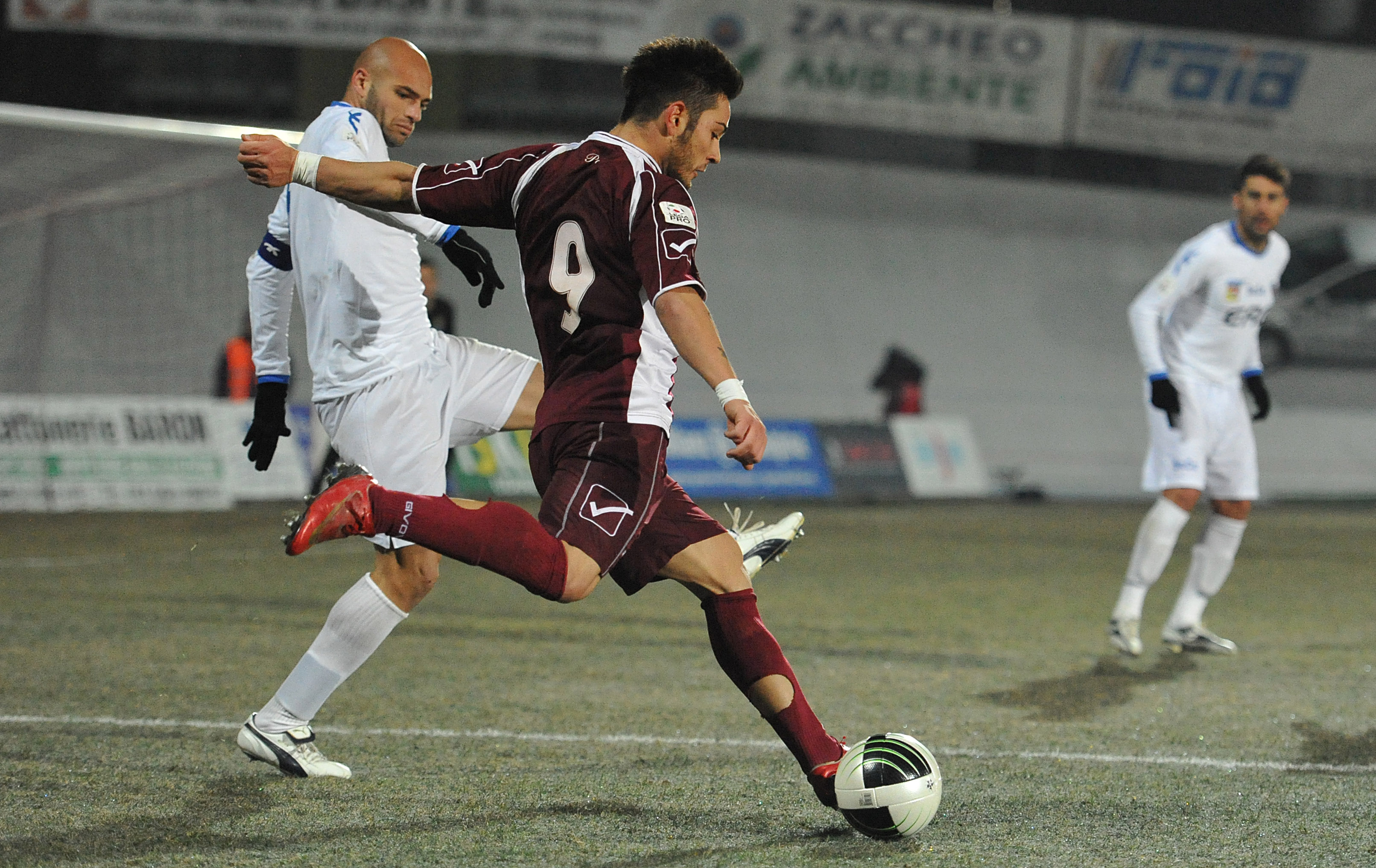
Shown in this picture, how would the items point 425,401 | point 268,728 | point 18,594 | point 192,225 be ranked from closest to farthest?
1. point 268,728
2. point 425,401
3. point 18,594
4. point 192,225

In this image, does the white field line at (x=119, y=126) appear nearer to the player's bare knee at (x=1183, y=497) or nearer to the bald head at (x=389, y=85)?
the bald head at (x=389, y=85)

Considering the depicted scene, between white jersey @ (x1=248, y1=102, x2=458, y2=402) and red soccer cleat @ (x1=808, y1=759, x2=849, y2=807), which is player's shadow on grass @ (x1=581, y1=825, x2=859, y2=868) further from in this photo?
white jersey @ (x1=248, y1=102, x2=458, y2=402)

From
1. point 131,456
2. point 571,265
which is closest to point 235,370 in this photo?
point 131,456

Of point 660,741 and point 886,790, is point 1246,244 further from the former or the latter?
point 886,790

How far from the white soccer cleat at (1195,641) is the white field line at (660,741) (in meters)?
2.37

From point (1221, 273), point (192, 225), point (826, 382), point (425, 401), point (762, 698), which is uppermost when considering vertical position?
point (1221, 273)

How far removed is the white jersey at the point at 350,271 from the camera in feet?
13.6

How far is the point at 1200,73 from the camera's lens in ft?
67.9

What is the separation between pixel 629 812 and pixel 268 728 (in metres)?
1.05

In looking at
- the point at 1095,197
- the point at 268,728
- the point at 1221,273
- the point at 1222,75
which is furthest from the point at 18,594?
the point at 1095,197

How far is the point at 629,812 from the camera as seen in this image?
11.8 ft

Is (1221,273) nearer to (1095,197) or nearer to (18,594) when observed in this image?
(18,594)

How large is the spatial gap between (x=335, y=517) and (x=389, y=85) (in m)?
1.78

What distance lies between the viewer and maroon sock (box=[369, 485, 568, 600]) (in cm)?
309
